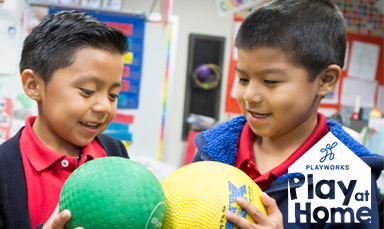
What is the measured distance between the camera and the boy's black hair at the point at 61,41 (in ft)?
3.35

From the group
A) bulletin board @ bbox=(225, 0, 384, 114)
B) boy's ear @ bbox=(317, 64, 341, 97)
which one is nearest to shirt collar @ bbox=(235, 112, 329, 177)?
boy's ear @ bbox=(317, 64, 341, 97)

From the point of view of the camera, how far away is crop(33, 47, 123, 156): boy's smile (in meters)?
1.00

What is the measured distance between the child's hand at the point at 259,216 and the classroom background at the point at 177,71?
125cm

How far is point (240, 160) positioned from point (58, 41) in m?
0.67

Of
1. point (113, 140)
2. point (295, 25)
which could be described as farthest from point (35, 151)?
point (295, 25)

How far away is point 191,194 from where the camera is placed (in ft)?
2.92

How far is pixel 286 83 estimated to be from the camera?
1.03 meters

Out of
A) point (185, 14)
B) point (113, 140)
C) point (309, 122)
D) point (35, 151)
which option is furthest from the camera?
point (185, 14)

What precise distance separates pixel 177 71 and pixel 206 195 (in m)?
2.29

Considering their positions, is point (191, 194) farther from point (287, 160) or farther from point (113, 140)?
point (113, 140)

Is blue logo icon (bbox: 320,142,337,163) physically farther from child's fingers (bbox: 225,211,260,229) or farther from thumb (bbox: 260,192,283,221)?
child's fingers (bbox: 225,211,260,229)

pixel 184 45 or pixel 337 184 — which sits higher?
pixel 184 45

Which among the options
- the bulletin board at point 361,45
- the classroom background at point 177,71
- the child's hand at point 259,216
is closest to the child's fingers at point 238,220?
the child's hand at point 259,216

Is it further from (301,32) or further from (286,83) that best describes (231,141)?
(301,32)
